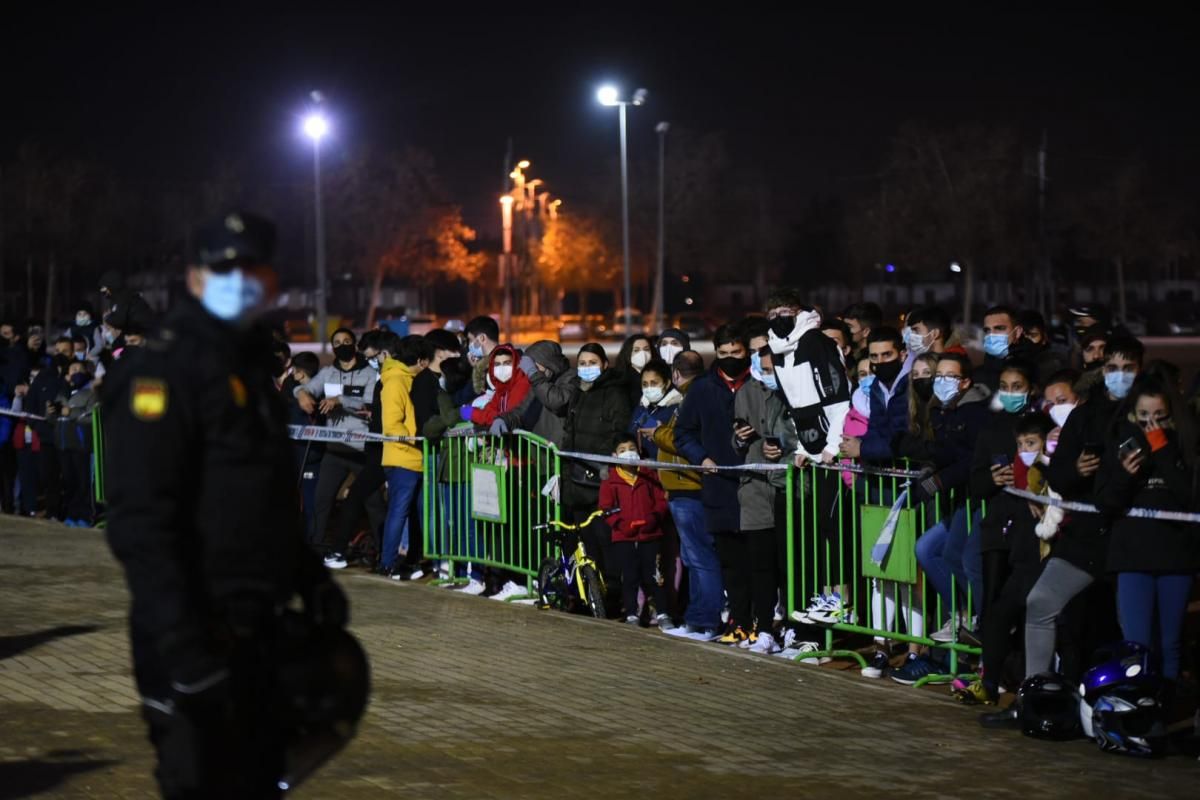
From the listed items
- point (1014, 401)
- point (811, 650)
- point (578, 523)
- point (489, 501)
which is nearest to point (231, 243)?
point (1014, 401)

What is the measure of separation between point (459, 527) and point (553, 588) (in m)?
1.50

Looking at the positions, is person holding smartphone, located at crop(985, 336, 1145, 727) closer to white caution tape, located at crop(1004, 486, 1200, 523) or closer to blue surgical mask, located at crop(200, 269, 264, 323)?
white caution tape, located at crop(1004, 486, 1200, 523)

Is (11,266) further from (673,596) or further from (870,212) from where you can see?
(673,596)

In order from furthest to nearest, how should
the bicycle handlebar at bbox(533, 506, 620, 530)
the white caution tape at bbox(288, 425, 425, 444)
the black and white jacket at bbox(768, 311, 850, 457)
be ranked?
1. the white caution tape at bbox(288, 425, 425, 444)
2. the bicycle handlebar at bbox(533, 506, 620, 530)
3. the black and white jacket at bbox(768, 311, 850, 457)

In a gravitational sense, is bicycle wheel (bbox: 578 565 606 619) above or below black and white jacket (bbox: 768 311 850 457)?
below

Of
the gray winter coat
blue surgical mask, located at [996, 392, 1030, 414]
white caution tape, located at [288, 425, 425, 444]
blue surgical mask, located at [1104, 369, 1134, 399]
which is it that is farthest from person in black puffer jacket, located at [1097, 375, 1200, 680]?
white caution tape, located at [288, 425, 425, 444]

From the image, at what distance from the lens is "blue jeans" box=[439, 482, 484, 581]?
1312cm

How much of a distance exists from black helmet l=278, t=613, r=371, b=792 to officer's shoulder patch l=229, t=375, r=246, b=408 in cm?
62

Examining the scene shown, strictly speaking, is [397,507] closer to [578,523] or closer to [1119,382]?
[578,523]

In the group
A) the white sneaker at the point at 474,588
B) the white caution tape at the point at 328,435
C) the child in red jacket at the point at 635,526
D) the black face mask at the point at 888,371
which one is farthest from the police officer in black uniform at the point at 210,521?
the white caution tape at the point at 328,435

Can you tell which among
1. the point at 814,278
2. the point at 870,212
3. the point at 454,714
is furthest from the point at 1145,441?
the point at 814,278

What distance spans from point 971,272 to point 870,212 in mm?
7795

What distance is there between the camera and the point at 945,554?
372 inches

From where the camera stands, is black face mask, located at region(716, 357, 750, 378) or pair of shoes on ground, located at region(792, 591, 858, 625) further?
black face mask, located at region(716, 357, 750, 378)
